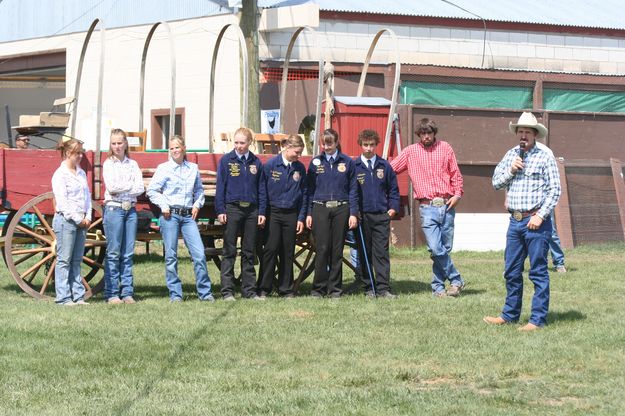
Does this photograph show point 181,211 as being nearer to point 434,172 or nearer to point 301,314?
point 301,314

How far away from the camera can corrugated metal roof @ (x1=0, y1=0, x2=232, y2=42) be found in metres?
21.8

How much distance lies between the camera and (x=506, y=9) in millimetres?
24578

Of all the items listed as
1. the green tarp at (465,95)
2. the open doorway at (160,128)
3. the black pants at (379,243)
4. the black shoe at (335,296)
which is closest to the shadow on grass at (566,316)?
the black pants at (379,243)

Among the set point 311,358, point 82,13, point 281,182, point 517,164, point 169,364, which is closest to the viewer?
point 169,364

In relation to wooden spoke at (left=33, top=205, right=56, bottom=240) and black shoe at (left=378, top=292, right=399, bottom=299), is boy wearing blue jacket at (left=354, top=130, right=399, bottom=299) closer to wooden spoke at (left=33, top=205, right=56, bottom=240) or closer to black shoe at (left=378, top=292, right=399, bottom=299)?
black shoe at (left=378, top=292, right=399, bottom=299)

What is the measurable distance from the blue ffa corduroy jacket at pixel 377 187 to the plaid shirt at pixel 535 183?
8.01 ft

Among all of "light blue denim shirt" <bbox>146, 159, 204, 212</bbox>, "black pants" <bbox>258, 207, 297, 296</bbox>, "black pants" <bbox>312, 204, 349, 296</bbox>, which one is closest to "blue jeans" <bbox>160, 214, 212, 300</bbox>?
"light blue denim shirt" <bbox>146, 159, 204, 212</bbox>

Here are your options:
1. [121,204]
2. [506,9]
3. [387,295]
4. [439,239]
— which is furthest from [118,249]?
[506,9]

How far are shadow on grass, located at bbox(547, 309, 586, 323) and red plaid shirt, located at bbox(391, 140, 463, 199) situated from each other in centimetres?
201

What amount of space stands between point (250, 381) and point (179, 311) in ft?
11.0

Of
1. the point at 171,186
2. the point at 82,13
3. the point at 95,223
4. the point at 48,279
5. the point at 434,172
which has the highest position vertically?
the point at 82,13

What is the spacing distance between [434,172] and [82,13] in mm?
14090

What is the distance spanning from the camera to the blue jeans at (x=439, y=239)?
1216cm

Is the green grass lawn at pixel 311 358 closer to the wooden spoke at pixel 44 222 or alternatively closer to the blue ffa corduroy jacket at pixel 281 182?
the wooden spoke at pixel 44 222
